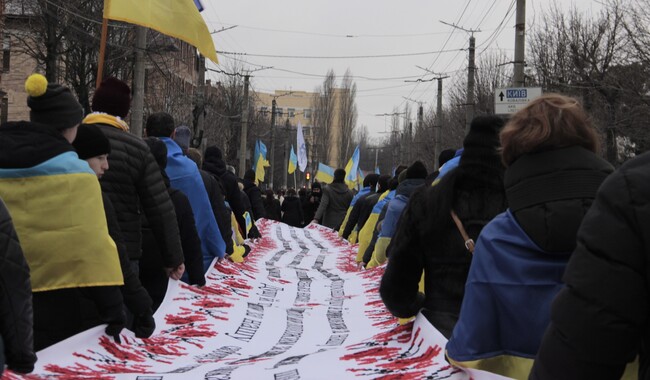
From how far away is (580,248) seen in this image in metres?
2.10

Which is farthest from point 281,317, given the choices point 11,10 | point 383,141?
point 383,141

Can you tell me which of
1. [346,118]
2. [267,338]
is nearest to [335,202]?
[267,338]

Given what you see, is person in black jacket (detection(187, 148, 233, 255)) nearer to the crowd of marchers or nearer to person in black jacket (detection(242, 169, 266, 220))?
the crowd of marchers

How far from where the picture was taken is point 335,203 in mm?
23531

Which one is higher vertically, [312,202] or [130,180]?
[130,180]

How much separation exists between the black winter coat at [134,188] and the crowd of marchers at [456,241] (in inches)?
0.4

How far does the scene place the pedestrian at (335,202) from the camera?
23.3 meters

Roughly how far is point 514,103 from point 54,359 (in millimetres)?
14701

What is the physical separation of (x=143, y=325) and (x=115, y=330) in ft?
2.07

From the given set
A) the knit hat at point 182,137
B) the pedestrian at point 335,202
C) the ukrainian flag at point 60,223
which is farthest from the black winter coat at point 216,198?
the pedestrian at point 335,202

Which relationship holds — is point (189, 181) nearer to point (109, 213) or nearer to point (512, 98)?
point (109, 213)

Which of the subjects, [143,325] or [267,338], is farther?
[267,338]

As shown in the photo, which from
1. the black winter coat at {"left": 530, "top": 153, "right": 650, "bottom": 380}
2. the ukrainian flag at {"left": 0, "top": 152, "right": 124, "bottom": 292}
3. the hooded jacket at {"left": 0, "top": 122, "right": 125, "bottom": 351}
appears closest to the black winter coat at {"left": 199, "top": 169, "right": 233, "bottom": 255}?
the hooded jacket at {"left": 0, "top": 122, "right": 125, "bottom": 351}

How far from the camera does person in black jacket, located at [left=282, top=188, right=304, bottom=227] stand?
29156mm
